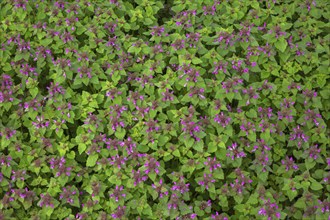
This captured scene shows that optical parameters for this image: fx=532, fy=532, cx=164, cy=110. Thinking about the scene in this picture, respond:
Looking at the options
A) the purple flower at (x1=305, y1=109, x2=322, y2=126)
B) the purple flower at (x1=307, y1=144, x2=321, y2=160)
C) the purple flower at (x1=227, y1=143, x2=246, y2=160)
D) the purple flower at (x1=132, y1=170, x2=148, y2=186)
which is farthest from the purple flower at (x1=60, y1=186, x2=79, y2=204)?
the purple flower at (x1=305, y1=109, x2=322, y2=126)

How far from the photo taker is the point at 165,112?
608cm

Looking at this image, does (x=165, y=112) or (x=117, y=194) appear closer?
(x=117, y=194)

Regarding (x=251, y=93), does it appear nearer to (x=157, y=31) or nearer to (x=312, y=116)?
(x=312, y=116)

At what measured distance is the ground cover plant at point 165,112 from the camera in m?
5.45

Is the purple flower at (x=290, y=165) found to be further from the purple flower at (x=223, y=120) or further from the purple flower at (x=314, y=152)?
the purple flower at (x=223, y=120)

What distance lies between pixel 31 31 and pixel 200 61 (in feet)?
7.43

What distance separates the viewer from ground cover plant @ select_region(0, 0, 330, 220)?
545 cm

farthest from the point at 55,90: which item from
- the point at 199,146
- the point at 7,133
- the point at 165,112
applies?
the point at 199,146

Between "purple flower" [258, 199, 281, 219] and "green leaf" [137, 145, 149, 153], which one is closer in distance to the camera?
"purple flower" [258, 199, 281, 219]

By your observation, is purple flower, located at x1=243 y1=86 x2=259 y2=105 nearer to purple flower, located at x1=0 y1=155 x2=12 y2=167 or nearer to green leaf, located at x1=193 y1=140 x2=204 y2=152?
green leaf, located at x1=193 y1=140 x2=204 y2=152

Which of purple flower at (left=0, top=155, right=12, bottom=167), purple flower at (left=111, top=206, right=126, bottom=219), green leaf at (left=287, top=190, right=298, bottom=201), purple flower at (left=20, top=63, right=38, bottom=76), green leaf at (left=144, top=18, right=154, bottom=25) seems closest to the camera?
purple flower at (left=111, top=206, right=126, bottom=219)

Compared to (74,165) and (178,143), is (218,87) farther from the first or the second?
(74,165)

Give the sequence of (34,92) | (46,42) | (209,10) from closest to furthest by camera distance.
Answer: (34,92)
(46,42)
(209,10)

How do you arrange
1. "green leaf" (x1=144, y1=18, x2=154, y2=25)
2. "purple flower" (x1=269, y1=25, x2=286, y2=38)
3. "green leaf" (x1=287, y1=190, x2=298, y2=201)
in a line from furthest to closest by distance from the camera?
1. "green leaf" (x1=144, y1=18, x2=154, y2=25)
2. "purple flower" (x1=269, y1=25, x2=286, y2=38)
3. "green leaf" (x1=287, y1=190, x2=298, y2=201)
